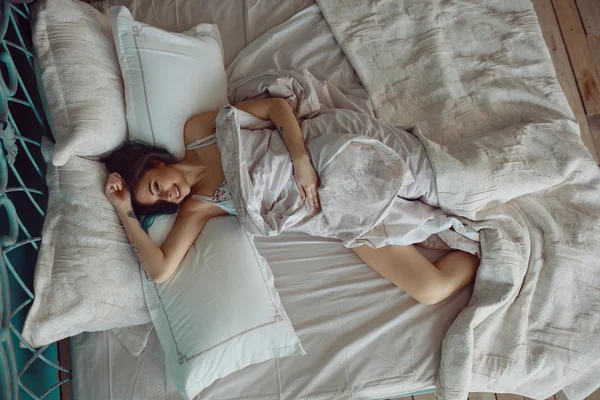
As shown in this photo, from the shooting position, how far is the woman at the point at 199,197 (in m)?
1.12

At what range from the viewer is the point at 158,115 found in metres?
1.21

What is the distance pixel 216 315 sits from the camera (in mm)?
1070

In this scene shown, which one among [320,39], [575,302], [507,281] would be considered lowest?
[575,302]

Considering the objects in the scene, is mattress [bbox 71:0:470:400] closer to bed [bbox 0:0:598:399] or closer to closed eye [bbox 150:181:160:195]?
bed [bbox 0:0:598:399]

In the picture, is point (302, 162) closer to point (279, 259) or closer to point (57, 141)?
point (279, 259)

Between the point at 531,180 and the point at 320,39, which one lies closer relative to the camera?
the point at 531,180

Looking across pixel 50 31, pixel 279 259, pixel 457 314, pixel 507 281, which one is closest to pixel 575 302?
pixel 507 281

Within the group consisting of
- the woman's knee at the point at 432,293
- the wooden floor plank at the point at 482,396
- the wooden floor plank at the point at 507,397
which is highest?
the woman's knee at the point at 432,293

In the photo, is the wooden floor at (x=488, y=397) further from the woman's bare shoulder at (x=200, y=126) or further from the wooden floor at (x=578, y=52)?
the woman's bare shoulder at (x=200, y=126)

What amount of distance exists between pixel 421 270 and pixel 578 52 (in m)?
1.32

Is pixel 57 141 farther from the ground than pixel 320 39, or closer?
farther from the ground

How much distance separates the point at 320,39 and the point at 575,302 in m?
1.08

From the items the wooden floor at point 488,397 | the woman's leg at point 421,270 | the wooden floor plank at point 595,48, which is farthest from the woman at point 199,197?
the wooden floor plank at point 595,48

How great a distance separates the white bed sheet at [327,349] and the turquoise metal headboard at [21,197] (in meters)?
0.12
